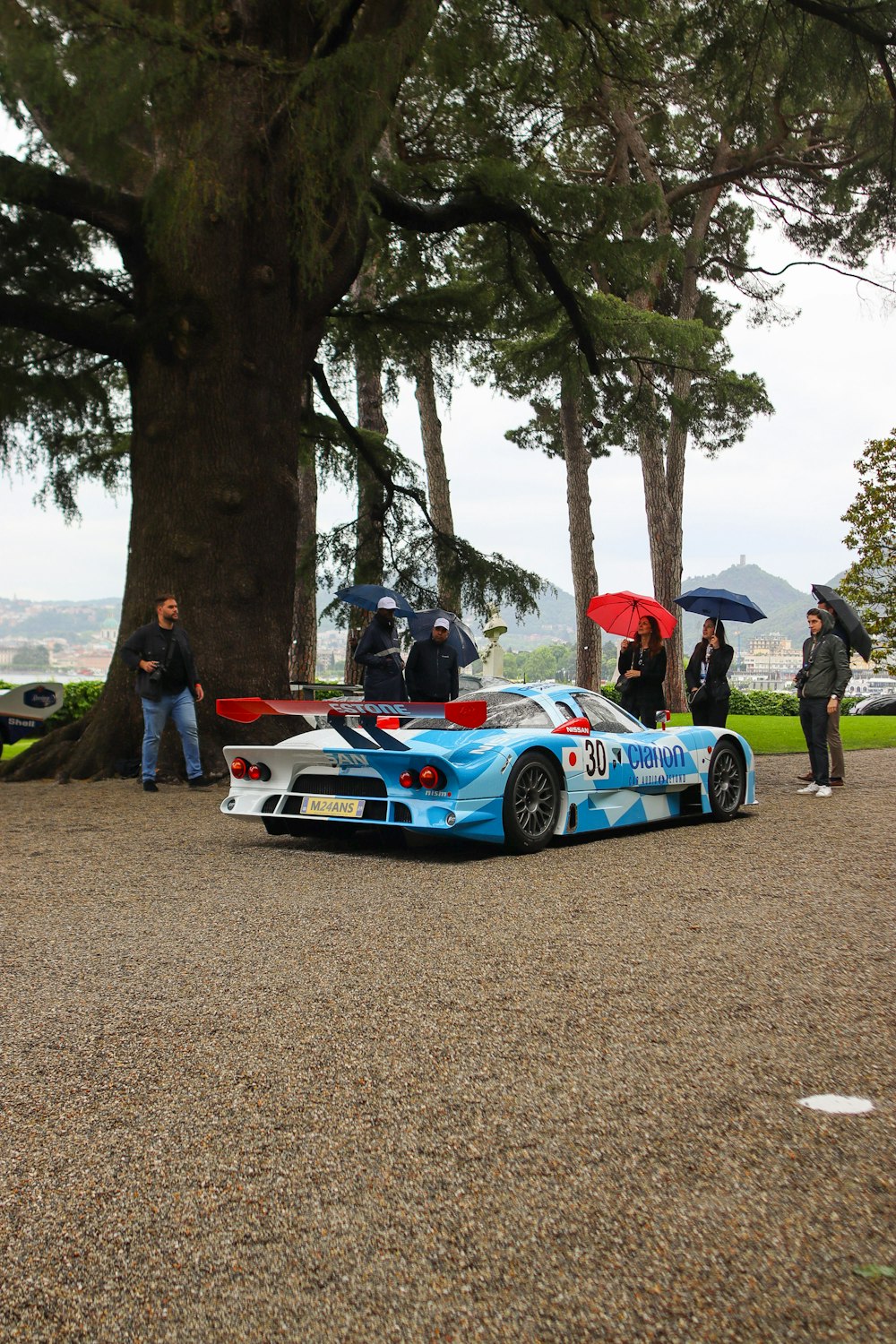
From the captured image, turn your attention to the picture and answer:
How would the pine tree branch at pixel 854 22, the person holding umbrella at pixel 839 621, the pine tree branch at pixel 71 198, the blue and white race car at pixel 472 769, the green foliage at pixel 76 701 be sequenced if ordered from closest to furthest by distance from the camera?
the blue and white race car at pixel 472 769 → the pine tree branch at pixel 71 198 → the person holding umbrella at pixel 839 621 → the pine tree branch at pixel 854 22 → the green foliage at pixel 76 701

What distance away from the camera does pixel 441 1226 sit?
8.64 ft

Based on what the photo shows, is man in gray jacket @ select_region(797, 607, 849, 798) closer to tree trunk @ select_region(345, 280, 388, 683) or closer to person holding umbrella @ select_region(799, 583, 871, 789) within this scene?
person holding umbrella @ select_region(799, 583, 871, 789)

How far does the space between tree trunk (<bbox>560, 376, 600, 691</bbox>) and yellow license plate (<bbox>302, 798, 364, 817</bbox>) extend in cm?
2144

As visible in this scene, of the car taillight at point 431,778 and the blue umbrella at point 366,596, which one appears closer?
the car taillight at point 431,778

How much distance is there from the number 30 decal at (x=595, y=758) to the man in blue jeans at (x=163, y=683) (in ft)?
14.3

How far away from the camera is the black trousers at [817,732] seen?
1230 cm

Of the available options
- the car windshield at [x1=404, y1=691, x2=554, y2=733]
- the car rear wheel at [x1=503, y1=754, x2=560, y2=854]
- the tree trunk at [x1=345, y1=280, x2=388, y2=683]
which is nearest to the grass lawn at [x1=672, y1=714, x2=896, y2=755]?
the tree trunk at [x1=345, y1=280, x2=388, y2=683]

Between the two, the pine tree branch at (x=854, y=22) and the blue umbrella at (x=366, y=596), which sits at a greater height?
the pine tree branch at (x=854, y=22)

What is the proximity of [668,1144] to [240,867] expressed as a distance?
15.9 feet

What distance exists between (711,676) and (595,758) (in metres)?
4.51

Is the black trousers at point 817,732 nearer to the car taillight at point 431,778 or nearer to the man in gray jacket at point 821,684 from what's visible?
the man in gray jacket at point 821,684

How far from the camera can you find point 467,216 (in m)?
14.9

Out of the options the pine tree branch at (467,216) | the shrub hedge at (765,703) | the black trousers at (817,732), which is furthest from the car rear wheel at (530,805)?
the shrub hedge at (765,703)

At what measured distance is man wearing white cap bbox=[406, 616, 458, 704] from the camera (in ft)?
40.9
